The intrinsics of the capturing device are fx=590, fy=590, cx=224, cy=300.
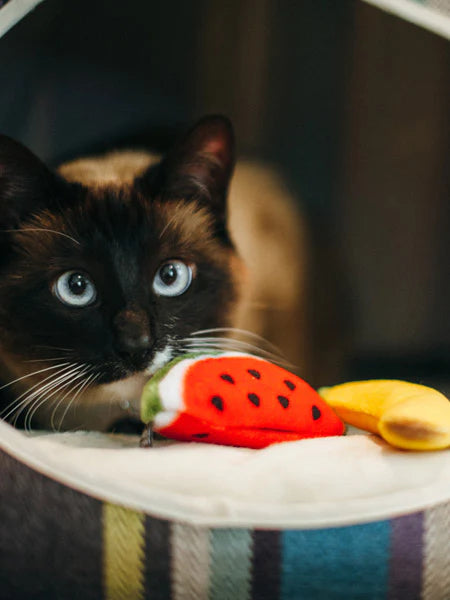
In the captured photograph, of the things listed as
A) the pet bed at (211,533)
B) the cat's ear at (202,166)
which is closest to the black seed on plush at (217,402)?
the pet bed at (211,533)

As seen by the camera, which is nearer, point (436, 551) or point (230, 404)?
point (436, 551)

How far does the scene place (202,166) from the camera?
1165mm

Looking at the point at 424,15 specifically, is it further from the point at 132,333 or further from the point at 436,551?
the point at 436,551

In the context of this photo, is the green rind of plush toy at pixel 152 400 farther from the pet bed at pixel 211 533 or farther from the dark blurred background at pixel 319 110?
the dark blurred background at pixel 319 110

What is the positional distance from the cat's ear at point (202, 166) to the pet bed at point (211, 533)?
613mm

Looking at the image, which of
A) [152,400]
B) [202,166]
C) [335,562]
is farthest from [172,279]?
[335,562]

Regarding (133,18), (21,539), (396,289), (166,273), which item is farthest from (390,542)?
(133,18)

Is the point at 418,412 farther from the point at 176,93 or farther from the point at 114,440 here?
the point at 176,93

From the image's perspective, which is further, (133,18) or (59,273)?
(133,18)

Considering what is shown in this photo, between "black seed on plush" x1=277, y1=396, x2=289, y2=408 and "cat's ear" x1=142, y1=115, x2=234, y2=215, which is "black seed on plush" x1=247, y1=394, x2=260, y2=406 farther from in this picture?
"cat's ear" x1=142, y1=115, x2=234, y2=215

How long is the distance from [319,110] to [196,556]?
1.22 metres

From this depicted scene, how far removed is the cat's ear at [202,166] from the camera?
1.10 metres

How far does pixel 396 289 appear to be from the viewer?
1540mm

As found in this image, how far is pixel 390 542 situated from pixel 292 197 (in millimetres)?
1131
